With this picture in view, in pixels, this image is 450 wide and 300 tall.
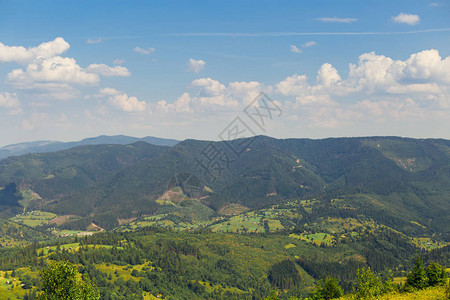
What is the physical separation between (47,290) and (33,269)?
15125 centimetres

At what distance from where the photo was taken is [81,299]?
73.9 metres

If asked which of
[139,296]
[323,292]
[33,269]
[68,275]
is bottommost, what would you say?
[139,296]

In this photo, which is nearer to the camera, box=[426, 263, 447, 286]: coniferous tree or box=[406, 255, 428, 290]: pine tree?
box=[406, 255, 428, 290]: pine tree

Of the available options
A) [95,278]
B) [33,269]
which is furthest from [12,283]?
[95,278]

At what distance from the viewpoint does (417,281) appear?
4213 inches

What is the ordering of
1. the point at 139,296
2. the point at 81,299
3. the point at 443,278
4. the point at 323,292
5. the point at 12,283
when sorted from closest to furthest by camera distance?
the point at 81,299 → the point at 443,278 → the point at 323,292 → the point at 12,283 → the point at 139,296

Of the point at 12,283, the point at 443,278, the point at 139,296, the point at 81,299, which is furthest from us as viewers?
the point at 139,296

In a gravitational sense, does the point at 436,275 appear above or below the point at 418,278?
above

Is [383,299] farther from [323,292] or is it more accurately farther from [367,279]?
[323,292]

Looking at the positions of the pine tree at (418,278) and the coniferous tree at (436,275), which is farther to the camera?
the coniferous tree at (436,275)

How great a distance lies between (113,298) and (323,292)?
12009 centimetres

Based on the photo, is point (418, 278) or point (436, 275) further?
point (418, 278)

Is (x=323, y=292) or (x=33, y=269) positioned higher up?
(x=323, y=292)

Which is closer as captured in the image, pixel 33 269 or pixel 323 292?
pixel 323 292
